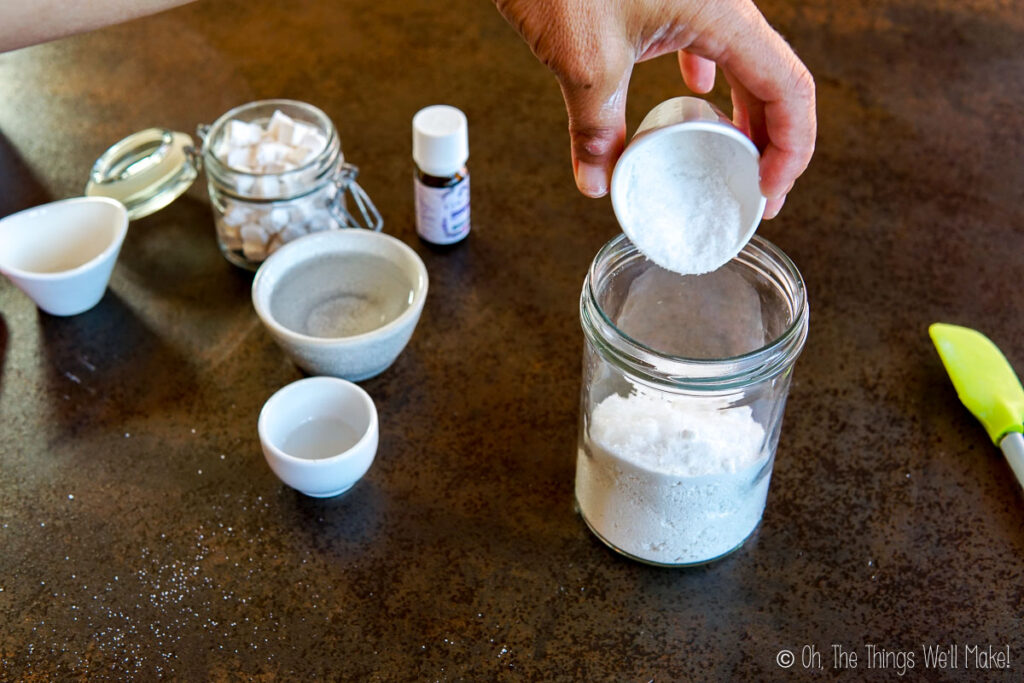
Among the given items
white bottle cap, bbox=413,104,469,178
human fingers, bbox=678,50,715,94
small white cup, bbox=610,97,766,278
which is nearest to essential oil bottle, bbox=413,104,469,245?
white bottle cap, bbox=413,104,469,178

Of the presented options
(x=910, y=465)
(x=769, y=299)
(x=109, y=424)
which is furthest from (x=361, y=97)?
(x=910, y=465)

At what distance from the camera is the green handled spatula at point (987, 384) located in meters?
0.82

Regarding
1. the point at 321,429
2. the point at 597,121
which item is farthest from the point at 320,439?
the point at 597,121

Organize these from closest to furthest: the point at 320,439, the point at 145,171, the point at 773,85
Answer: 1. the point at 773,85
2. the point at 320,439
3. the point at 145,171

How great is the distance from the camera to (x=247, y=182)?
96 centimetres

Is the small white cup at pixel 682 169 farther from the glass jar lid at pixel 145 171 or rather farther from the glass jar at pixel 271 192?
the glass jar lid at pixel 145 171

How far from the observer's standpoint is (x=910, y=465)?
84 cm

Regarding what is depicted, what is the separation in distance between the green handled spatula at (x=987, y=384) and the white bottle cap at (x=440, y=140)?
477 mm

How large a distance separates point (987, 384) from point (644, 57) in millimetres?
437

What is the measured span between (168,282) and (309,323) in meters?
0.19

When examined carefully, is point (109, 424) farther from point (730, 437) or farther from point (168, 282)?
point (730, 437)

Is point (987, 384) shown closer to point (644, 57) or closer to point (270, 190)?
point (644, 57)

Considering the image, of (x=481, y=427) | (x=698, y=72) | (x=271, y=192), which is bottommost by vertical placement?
(x=481, y=427)

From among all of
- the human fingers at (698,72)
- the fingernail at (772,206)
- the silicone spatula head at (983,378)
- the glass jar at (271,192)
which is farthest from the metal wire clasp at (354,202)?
the silicone spatula head at (983,378)
